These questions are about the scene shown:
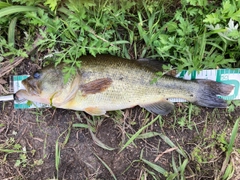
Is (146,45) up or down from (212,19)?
down

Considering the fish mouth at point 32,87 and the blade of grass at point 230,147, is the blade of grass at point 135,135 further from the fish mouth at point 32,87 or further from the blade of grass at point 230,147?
the fish mouth at point 32,87

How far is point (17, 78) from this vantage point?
13.0 feet

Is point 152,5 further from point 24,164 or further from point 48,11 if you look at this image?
→ point 24,164

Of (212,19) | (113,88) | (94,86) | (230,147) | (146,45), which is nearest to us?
(212,19)

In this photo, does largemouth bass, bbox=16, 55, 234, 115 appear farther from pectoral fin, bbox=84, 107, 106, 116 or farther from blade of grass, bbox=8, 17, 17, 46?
blade of grass, bbox=8, 17, 17, 46

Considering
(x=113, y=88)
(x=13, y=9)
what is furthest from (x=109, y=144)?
(x=13, y=9)

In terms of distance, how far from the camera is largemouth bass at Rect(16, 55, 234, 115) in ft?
11.8

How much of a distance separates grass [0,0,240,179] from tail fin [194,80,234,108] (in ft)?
0.68

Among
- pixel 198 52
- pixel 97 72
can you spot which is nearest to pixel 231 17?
pixel 198 52

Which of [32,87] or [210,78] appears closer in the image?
[32,87]

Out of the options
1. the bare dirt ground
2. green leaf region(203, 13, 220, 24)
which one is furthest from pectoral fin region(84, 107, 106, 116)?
green leaf region(203, 13, 220, 24)

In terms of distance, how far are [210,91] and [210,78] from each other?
0.73ft

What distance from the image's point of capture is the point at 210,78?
3922 mm

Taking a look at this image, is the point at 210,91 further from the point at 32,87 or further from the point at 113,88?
the point at 32,87
